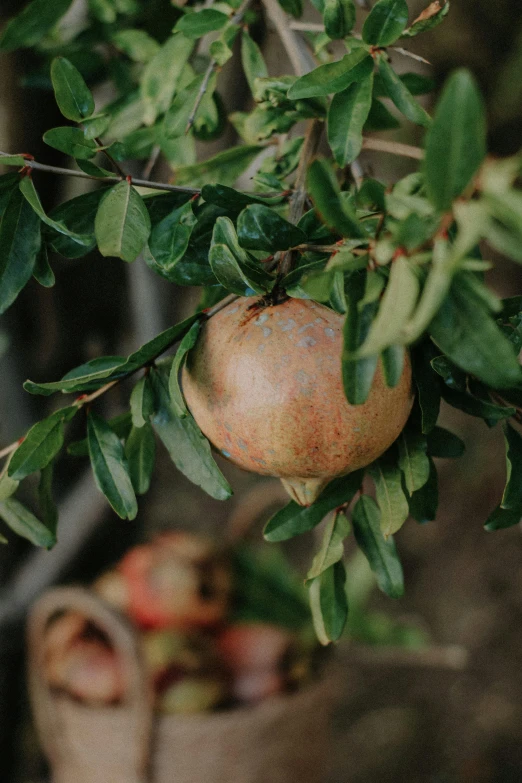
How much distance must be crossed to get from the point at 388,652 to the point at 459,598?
2.16 feet

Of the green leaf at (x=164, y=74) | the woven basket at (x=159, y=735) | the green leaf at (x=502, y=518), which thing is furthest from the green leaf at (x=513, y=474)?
the woven basket at (x=159, y=735)

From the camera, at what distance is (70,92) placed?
0.45 m

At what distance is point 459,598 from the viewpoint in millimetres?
1854

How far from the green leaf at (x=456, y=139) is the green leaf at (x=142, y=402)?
10.3 inches

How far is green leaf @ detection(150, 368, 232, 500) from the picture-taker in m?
0.47

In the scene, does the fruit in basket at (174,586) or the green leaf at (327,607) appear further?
the fruit in basket at (174,586)

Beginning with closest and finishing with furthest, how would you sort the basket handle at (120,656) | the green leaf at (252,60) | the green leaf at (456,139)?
1. the green leaf at (456,139)
2. the green leaf at (252,60)
3. the basket handle at (120,656)

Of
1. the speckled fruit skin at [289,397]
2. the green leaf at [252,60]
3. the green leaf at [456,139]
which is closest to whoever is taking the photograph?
the green leaf at [456,139]

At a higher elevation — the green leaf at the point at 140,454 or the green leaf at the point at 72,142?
the green leaf at the point at 72,142

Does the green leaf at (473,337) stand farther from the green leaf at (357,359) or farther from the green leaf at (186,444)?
the green leaf at (186,444)

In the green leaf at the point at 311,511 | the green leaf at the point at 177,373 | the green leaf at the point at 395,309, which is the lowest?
the green leaf at the point at 311,511

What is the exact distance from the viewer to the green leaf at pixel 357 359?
352 millimetres

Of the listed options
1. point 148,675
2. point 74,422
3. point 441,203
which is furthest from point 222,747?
point 441,203

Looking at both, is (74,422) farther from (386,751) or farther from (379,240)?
(386,751)
